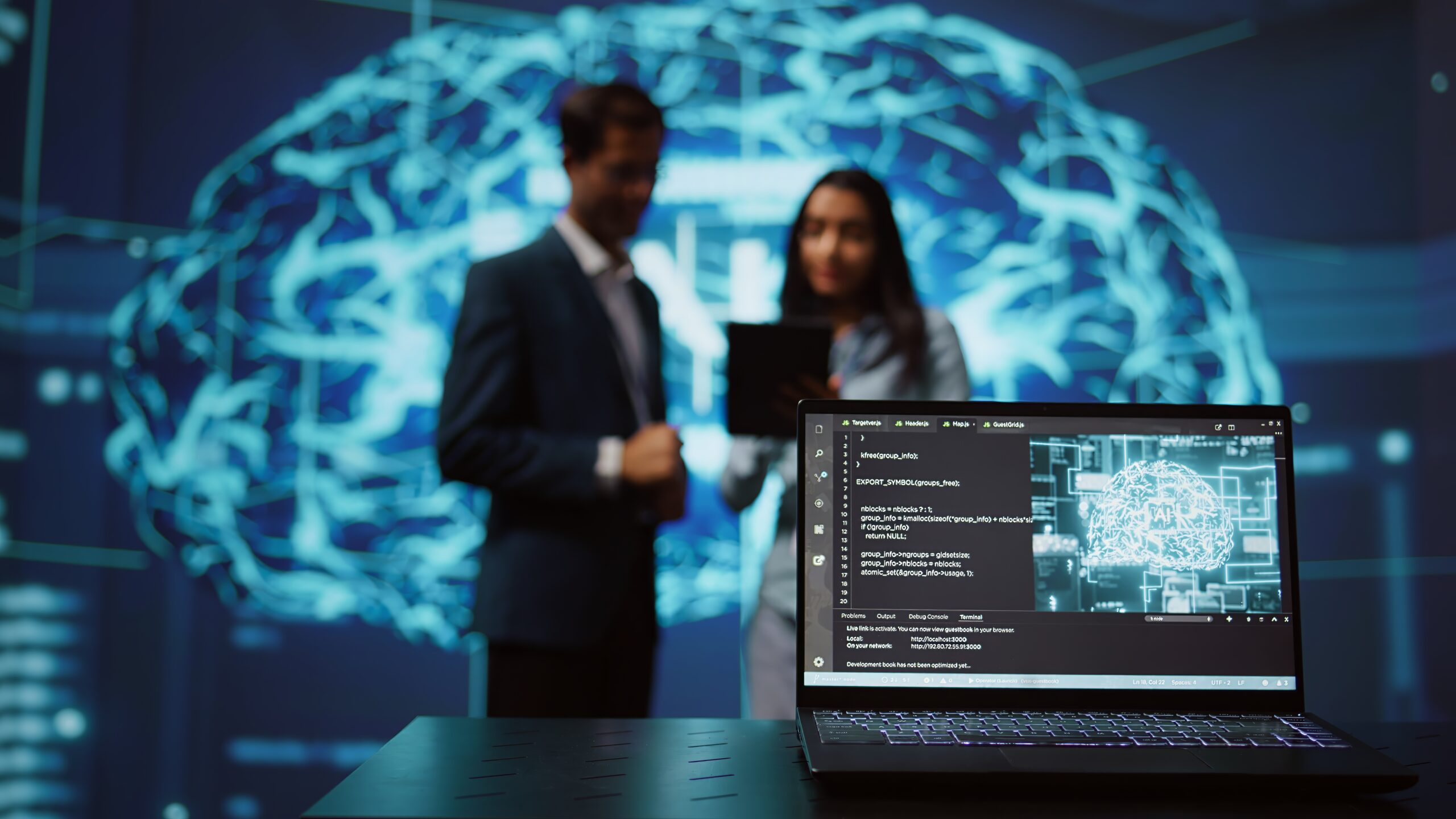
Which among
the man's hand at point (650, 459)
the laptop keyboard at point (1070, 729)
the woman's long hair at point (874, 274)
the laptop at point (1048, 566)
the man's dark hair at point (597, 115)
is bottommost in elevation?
the laptop keyboard at point (1070, 729)

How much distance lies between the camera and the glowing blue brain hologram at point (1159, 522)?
99cm

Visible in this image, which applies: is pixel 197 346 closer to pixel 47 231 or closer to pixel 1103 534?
pixel 47 231

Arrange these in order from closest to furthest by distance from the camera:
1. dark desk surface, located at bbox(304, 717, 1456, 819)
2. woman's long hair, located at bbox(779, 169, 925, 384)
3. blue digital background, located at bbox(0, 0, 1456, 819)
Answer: dark desk surface, located at bbox(304, 717, 1456, 819) < woman's long hair, located at bbox(779, 169, 925, 384) < blue digital background, located at bbox(0, 0, 1456, 819)

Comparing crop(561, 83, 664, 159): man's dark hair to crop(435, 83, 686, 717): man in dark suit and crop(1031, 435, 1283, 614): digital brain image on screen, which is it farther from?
crop(1031, 435, 1283, 614): digital brain image on screen

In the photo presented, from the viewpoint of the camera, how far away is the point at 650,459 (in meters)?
1.73

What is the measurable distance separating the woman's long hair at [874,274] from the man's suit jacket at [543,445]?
0.43 metres

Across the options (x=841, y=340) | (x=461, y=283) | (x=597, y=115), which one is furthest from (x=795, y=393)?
(x=461, y=283)

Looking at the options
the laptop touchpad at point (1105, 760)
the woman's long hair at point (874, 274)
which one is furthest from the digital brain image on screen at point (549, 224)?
the laptop touchpad at point (1105, 760)

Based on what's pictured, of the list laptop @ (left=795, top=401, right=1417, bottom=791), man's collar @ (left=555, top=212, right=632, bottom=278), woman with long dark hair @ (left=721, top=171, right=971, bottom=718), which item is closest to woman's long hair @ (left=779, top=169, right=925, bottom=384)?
woman with long dark hair @ (left=721, top=171, right=971, bottom=718)

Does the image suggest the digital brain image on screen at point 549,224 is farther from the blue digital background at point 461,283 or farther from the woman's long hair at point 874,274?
the woman's long hair at point 874,274

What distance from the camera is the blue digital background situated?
2.39 metres

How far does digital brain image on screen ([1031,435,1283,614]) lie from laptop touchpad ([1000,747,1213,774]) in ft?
0.59

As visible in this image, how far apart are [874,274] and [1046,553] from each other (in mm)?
1073

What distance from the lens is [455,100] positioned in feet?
8.14
